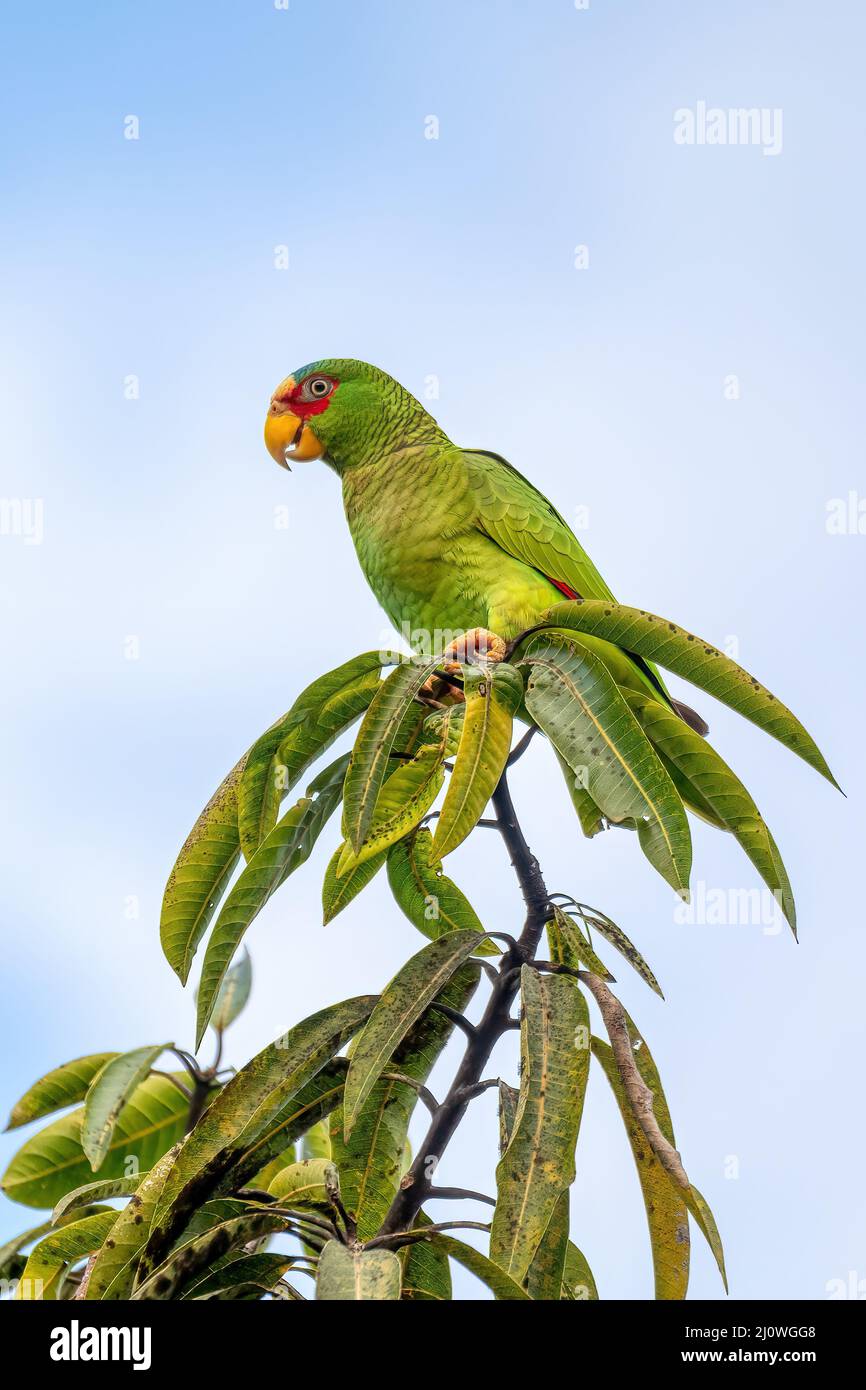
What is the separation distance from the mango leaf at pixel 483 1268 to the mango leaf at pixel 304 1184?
282 millimetres

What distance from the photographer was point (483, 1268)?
210 centimetres

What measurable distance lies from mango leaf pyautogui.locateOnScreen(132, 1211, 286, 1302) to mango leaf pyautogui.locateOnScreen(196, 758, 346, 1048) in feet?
1.27

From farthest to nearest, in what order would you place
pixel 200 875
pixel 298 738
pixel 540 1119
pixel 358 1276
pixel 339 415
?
pixel 339 415
pixel 200 875
pixel 298 738
pixel 540 1119
pixel 358 1276

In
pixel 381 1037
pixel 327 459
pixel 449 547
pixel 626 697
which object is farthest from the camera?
pixel 327 459

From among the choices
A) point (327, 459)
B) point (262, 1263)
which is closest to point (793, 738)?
point (262, 1263)

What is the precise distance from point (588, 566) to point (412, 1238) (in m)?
2.40

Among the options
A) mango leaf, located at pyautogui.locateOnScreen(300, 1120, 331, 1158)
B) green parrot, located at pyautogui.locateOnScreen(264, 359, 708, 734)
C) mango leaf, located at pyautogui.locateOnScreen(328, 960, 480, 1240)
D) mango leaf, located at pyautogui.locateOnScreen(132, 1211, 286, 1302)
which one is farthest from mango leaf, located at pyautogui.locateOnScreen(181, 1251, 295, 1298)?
green parrot, located at pyautogui.locateOnScreen(264, 359, 708, 734)

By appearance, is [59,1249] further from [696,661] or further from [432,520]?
[432,520]

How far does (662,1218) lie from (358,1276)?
637 millimetres

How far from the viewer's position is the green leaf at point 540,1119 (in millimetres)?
2109

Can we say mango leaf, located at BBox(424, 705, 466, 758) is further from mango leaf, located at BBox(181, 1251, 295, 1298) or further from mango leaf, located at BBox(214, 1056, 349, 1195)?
mango leaf, located at BBox(181, 1251, 295, 1298)

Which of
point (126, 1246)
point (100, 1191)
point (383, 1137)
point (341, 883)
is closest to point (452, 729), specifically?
point (341, 883)
